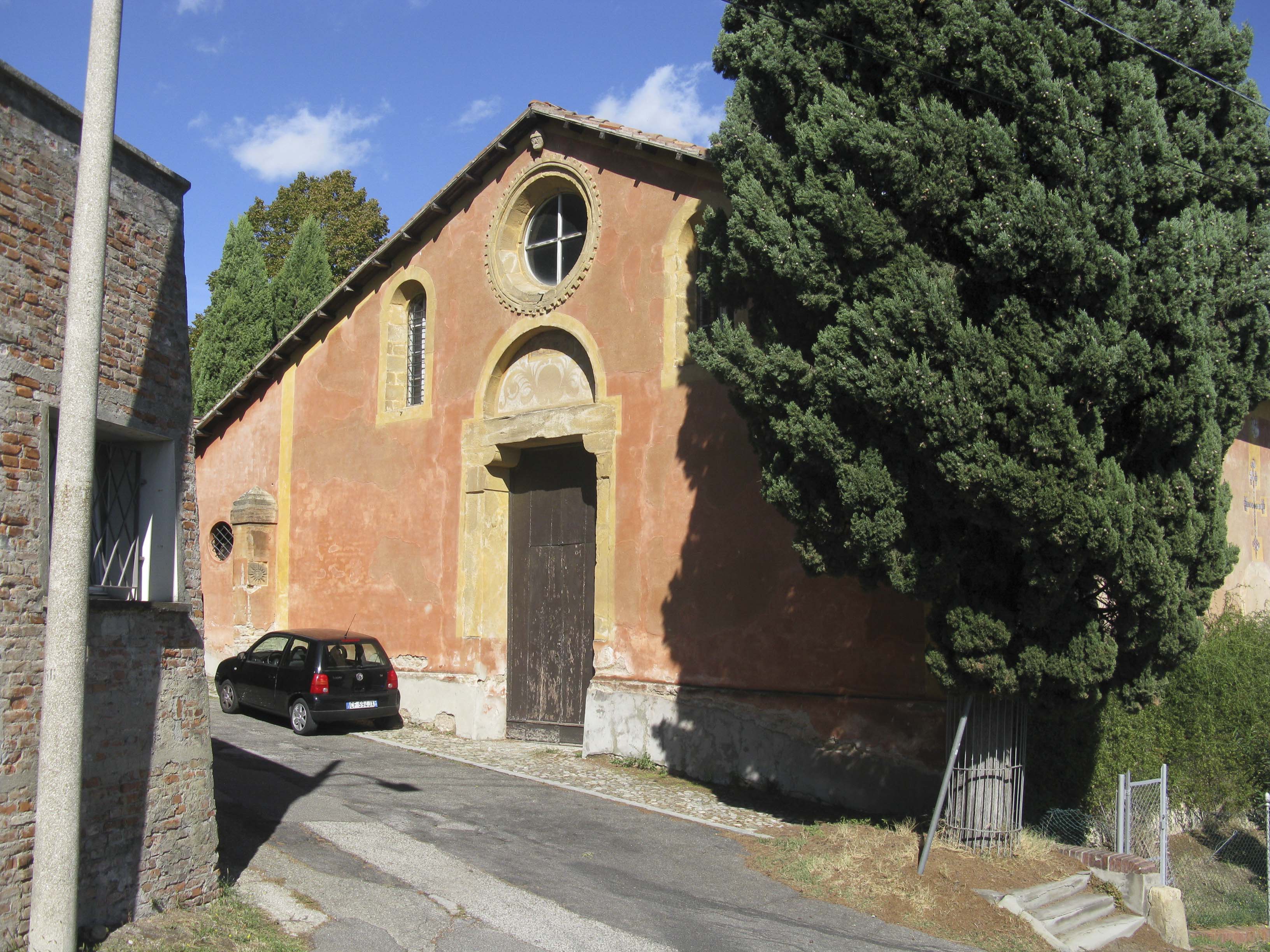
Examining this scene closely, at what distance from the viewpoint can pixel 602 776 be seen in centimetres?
1175

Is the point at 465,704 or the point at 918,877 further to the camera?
the point at 465,704

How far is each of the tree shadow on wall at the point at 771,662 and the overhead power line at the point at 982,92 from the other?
4225 millimetres

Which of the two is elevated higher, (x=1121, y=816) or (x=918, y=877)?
(x=1121, y=816)

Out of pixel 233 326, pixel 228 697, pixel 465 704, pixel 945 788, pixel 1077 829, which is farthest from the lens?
pixel 233 326

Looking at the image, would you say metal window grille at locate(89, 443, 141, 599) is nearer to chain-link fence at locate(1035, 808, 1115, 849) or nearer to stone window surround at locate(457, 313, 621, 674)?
stone window surround at locate(457, 313, 621, 674)

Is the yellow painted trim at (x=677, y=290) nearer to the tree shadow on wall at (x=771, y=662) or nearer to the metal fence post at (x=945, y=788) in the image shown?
the tree shadow on wall at (x=771, y=662)

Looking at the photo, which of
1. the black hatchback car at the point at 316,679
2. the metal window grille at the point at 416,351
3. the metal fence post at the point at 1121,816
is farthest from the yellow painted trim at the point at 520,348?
the metal fence post at the point at 1121,816

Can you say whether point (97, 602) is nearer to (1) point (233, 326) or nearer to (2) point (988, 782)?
(2) point (988, 782)

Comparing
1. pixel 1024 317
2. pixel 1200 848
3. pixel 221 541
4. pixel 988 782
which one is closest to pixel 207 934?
pixel 988 782

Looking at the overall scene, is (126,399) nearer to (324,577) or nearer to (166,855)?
(166,855)

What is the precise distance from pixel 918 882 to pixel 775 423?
364cm

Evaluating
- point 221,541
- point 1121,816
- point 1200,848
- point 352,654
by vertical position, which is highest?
point 221,541

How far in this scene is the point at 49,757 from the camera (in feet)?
16.6

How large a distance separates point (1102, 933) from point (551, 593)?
8005 millimetres
